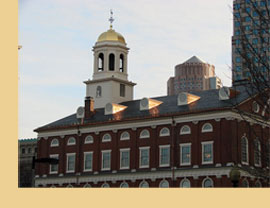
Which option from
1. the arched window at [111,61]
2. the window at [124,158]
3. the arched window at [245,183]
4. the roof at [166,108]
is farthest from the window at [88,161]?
the arched window at [245,183]

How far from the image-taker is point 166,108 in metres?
72.4

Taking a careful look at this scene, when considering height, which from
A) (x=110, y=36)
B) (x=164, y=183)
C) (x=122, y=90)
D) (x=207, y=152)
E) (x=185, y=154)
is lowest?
(x=164, y=183)

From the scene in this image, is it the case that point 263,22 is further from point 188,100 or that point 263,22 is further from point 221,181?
point 188,100

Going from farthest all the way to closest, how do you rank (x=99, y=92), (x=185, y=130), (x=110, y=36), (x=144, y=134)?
1. (x=110, y=36)
2. (x=99, y=92)
3. (x=144, y=134)
4. (x=185, y=130)

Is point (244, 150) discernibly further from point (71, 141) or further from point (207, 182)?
point (71, 141)

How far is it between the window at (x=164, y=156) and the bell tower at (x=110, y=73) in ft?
49.9

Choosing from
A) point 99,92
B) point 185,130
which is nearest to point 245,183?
point 185,130

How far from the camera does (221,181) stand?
64000mm

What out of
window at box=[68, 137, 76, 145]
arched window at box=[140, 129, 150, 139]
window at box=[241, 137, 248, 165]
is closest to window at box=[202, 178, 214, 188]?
window at box=[241, 137, 248, 165]

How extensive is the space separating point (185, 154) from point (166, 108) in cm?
664

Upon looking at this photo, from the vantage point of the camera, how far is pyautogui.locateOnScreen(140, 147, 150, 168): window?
231 ft

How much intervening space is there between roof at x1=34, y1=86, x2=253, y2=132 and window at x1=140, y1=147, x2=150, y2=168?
137 inches

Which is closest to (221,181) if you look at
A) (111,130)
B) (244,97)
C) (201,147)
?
(201,147)

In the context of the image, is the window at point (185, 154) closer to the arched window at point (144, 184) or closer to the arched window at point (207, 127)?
the arched window at point (207, 127)
